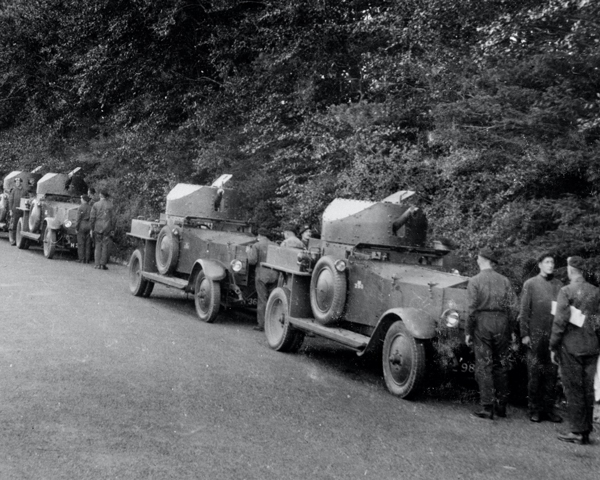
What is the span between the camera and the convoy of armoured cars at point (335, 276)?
893 centimetres

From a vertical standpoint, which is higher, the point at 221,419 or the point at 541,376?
the point at 541,376

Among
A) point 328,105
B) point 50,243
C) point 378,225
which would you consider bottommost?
point 50,243

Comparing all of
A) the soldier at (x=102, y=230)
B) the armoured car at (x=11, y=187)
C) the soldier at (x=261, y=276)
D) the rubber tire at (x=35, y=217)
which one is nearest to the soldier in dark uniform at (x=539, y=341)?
the soldier at (x=261, y=276)

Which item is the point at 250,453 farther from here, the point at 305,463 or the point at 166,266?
the point at 166,266

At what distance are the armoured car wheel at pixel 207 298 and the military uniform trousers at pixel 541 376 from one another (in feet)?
20.1

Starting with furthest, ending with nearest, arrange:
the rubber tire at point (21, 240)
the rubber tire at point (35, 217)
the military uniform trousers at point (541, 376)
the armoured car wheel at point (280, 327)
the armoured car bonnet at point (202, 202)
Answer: the rubber tire at point (21, 240) < the rubber tire at point (35, 217) < the armoured car bonnet at point (202, 202) < the armoured car wheel at point (280, 327) < the military uniform trousers at point (541, 376)

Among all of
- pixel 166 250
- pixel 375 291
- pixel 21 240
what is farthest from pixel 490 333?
pixel 21 240

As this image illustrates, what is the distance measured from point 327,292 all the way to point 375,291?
78 cm

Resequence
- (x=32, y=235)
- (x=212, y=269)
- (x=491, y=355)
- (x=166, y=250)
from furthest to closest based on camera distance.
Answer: (x=32, y=235) < (x=166, y=250) < (x=212, y=269) < (x=491, y=355)

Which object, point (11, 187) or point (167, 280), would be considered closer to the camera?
point (167, 280)

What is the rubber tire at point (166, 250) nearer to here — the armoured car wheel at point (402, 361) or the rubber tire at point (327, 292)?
the rubber tire at point (327, 292)

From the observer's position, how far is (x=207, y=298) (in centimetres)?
1352

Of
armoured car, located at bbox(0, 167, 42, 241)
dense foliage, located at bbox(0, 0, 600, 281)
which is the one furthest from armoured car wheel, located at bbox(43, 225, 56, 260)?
armoured car, located at bbox(0, 167, 42, 241)

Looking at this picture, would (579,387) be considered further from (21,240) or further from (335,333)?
(21,240)
